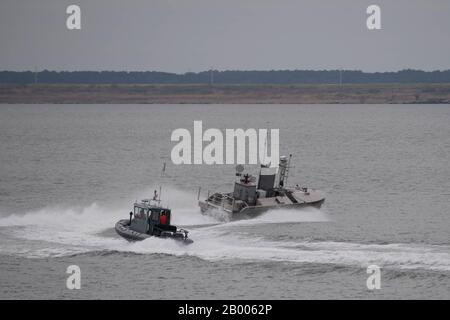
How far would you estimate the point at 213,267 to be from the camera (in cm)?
5172

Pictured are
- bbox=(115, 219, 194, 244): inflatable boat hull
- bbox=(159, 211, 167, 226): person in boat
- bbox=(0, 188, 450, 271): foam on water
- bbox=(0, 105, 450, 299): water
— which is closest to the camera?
bbox=(0, 105, 450, 299): water

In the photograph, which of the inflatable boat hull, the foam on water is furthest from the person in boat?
the foam on water

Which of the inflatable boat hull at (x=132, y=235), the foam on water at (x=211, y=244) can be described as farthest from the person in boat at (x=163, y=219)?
the foam on water at (x=211, y=244)

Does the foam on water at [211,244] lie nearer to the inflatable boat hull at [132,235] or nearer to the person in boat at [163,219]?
the inflatable boat hull at [132,235]

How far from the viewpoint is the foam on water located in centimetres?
5269

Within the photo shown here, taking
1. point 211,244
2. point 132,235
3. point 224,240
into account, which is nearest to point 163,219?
point 132,235

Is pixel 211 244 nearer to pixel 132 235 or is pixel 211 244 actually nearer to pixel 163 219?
pixel 163 219

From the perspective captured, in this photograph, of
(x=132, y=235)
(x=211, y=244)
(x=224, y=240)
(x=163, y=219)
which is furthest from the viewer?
(x=224, y=240)

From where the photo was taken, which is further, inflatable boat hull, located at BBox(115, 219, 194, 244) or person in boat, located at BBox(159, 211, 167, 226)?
person in boat, located at BBox(159, 211, 167, 226)

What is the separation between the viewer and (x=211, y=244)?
185ft

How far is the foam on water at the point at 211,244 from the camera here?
173ft

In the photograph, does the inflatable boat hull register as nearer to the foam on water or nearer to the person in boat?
the foam on water
